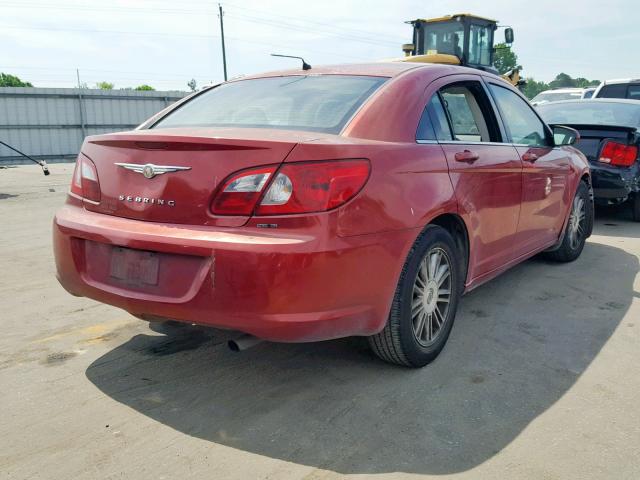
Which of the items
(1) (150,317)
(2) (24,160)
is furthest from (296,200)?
(2) (24,160)

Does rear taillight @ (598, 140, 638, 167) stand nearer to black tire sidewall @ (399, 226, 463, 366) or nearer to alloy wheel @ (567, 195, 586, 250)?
alloy wheel @ (567, 195, 586, 250)

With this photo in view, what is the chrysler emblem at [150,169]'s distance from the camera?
2.68m

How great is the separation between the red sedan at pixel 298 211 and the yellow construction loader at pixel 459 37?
1177 cm

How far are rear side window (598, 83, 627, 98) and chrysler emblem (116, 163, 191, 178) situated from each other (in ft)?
38.9

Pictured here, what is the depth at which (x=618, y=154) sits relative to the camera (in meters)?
7.07

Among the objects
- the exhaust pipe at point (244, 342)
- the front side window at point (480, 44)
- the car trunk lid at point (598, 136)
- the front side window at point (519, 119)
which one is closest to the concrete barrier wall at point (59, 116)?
the front side window at point (480, 44)

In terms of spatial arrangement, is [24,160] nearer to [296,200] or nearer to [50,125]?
[50,125]

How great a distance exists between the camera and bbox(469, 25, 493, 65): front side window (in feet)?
48.4

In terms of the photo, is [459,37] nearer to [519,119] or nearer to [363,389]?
[519,119]

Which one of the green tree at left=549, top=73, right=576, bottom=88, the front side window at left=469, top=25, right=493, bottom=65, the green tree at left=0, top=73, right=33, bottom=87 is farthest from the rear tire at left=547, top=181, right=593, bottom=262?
the green tree at left=549, top=73, right=576, bottom=88

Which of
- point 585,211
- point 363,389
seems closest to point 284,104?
point 363,389

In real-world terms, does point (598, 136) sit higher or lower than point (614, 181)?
higher

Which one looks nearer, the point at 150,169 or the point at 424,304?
the point at 150,169

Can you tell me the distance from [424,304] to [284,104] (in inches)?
50.0
